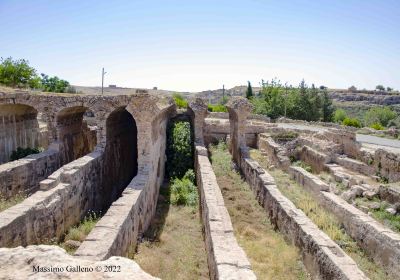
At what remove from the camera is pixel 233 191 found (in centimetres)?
1320

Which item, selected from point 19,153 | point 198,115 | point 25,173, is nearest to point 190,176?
point 198,115

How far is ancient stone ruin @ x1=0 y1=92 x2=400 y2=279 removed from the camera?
20.1 feet

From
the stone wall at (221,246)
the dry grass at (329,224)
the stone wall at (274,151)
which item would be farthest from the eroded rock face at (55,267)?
the stone wall at (274,151)

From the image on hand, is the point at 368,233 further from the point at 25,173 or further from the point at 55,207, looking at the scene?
the point at 25,173

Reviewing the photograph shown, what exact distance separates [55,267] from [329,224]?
7.65 m

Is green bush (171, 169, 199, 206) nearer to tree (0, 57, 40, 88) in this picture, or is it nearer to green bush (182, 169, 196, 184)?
green bush (182, 169, 196, 184)

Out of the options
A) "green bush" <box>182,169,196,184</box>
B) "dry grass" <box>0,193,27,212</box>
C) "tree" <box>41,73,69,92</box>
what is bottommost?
"green bush" <box>182,169,196,184</box>

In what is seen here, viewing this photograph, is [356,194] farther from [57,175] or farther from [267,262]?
[57,175]

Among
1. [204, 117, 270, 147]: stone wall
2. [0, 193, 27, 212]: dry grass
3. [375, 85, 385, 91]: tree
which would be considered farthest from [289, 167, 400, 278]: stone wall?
[375, 85, 385, 91]: tree

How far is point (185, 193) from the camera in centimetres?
1263

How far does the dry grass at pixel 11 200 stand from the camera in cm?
894

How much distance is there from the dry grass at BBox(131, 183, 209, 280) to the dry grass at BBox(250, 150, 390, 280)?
122 inches

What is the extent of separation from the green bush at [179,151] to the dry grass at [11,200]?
248 inches

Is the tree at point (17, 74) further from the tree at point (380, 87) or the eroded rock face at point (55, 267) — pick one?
the tree at point (380, 87)
